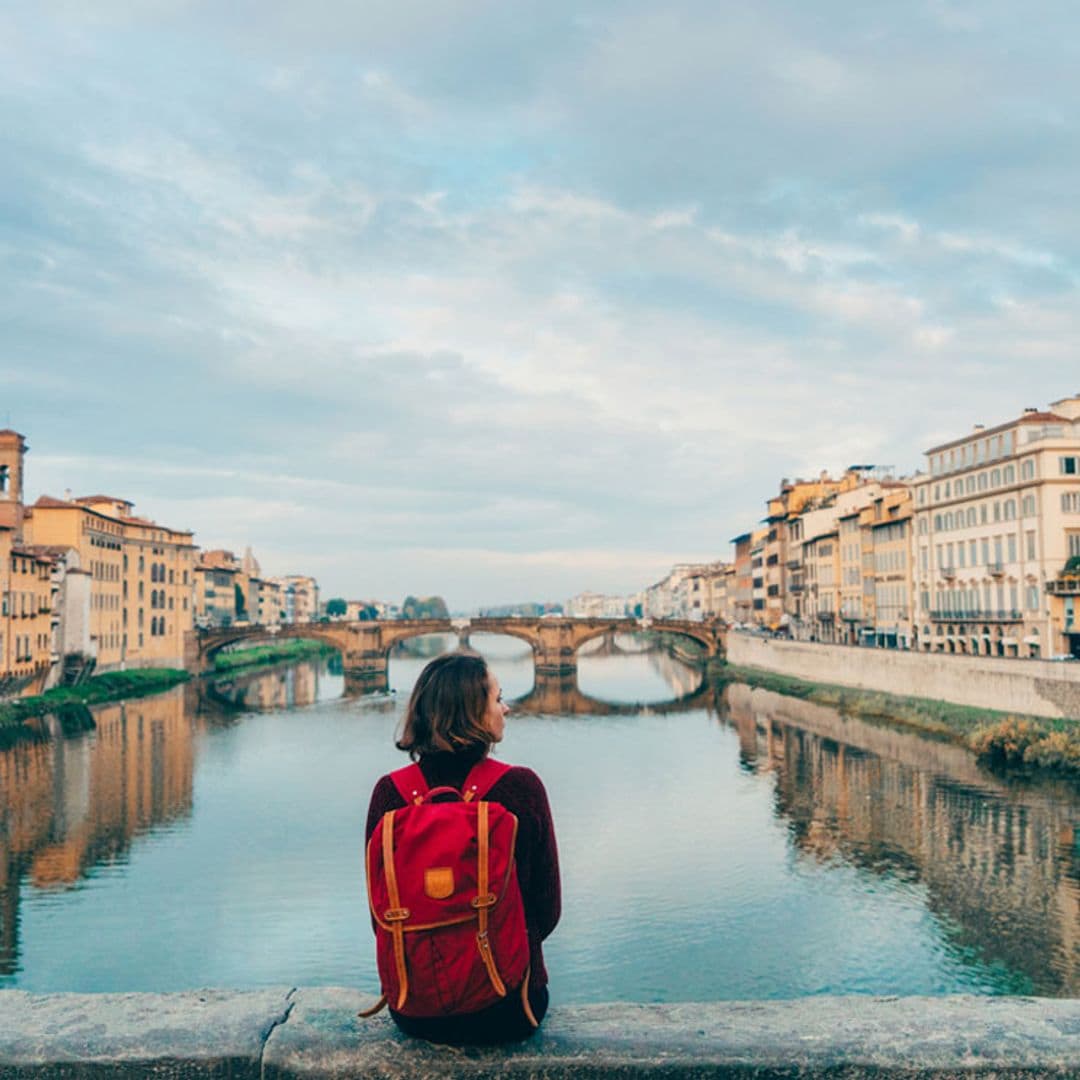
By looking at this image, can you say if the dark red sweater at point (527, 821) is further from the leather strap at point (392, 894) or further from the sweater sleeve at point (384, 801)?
the leather strap at point (392, 894)

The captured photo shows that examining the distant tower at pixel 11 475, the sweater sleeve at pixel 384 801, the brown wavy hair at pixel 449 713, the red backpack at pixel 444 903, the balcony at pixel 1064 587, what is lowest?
the red backpack at pixel 444 903

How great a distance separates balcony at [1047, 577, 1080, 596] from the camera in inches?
1603

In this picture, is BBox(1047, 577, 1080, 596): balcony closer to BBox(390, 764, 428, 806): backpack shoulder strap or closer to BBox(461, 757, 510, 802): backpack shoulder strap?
BBox(461, 757, 510, 802): backpack shoulder strap

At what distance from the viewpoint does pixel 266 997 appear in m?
3.04

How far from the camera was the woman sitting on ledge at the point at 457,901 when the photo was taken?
273 centimetres

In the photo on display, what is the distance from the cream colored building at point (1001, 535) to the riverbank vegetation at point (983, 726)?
558 cm

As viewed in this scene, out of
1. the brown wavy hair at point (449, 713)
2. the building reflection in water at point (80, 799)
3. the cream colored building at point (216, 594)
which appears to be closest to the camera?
the brown wavy hair at point (449, 713)

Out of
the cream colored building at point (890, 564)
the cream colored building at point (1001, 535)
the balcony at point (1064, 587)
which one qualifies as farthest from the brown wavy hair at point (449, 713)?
the cream colored building at point (890, 564)

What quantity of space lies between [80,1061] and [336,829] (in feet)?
76.7

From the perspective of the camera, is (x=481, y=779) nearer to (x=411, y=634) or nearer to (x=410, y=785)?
(x=410, y=785)

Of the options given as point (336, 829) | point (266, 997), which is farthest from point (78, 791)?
point (266, 997)

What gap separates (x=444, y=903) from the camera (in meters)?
2.77

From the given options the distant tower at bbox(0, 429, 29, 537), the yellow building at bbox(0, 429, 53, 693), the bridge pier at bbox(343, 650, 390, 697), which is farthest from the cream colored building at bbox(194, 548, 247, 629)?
the yellow building at bbox(0, 429, 53, 693)

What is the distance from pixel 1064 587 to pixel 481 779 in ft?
141
